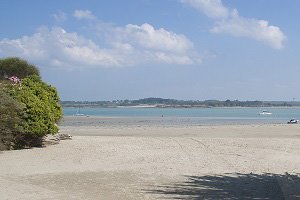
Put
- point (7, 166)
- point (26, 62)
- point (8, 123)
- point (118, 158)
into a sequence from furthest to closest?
point (26, 62)
point (8, 123)
point (118, 158)
point (7, 166)

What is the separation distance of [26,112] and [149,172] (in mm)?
7148

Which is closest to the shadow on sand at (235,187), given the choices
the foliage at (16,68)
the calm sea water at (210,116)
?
the foliage at (16,68)

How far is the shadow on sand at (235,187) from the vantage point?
9.91m

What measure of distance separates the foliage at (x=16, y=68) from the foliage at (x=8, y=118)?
9.00 metres

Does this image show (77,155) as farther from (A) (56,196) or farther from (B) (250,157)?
(A) (56,196)

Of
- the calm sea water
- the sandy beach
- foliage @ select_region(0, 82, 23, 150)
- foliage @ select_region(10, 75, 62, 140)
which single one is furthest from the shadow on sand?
the calm sea water

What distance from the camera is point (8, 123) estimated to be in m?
17.6

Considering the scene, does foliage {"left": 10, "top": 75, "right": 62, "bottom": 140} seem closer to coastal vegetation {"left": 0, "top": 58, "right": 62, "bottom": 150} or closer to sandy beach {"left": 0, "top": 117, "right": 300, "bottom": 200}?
coastal vegetation {"left": 0, "top": 58, "right": 62, "bottom": 150}

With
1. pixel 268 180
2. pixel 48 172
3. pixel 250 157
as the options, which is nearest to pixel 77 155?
pixel 48 172

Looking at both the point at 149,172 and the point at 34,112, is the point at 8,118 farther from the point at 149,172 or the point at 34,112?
the point at 149,172

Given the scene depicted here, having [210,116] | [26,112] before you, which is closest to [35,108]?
[26,112]

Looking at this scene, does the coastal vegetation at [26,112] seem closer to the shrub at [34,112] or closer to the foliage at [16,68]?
Answer: the shrub at [34,112]

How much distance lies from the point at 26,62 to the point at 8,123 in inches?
406

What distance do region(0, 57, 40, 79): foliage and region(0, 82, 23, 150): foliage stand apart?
29.5 feet
